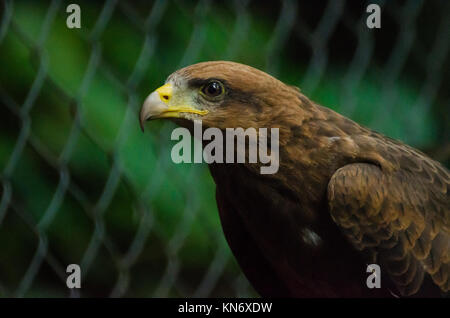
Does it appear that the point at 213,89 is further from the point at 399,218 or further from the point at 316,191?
the point at 399,218

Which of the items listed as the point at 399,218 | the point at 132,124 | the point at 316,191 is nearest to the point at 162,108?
the point at 316,191

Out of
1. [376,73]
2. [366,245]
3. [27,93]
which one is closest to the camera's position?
[366,245]

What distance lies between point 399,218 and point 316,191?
195 mm

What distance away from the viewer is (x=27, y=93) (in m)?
2.73

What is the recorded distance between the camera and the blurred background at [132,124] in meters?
2.66

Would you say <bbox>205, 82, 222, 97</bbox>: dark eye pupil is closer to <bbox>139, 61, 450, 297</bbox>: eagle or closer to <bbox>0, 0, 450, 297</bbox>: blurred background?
<bbox>139, 61, 450, 297</bbox>: eagle

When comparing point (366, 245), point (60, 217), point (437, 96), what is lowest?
point (366, 245)

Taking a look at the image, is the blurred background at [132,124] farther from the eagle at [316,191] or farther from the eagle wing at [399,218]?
the eagle wing at [399,218]

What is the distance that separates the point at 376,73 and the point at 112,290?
118 centimetres

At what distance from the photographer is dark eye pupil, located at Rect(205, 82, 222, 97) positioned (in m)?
1.88

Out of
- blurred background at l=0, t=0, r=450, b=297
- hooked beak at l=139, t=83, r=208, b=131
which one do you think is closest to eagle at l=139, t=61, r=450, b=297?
hooked beak at l=139, t=83, r=208, b=131

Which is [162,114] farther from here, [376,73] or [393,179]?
[376,73]

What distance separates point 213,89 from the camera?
1879 mm

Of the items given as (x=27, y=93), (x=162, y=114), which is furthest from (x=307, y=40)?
(x=162, y=114)
